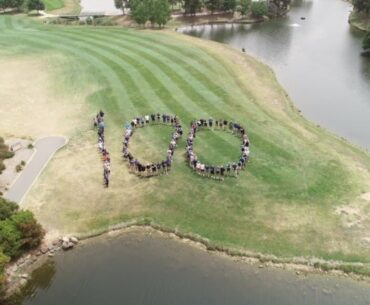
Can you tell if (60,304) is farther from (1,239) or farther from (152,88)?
(152,88)

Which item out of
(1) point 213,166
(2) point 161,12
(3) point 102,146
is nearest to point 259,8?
(2) point 161,12

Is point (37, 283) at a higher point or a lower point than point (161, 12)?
lower

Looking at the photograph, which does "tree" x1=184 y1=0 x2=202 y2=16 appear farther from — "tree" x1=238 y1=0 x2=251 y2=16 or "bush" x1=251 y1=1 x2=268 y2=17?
"bush" x1=251 y1=1 x2=268 y2=17

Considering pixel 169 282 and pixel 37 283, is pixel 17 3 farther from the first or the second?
pixel 169 282

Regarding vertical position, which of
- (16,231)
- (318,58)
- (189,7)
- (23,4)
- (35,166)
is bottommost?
(318,58)

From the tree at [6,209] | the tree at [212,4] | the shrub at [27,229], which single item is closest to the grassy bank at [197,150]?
the shrub at [27,229]

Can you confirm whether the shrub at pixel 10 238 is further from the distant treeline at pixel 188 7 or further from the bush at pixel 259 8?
the bush at pixel 259 8

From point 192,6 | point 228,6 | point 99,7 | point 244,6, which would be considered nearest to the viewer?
point 244,6
